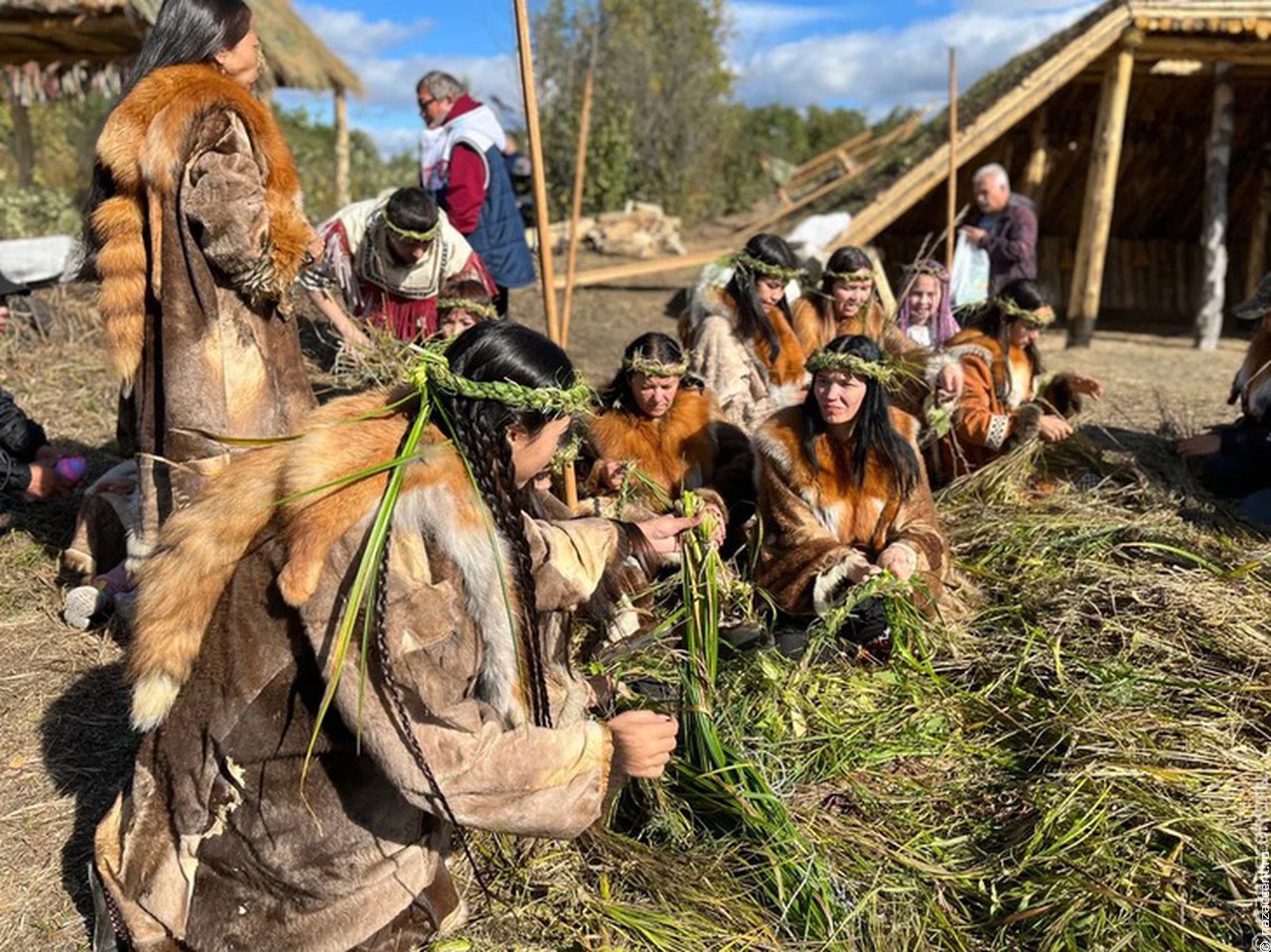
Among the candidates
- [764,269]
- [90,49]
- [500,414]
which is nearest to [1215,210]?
[764,269]

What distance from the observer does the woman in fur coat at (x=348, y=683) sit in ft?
6.54

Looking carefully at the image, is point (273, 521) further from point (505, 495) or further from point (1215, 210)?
point (1215, 210)

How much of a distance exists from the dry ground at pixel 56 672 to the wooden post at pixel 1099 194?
1629mm

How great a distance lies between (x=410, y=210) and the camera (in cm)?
480

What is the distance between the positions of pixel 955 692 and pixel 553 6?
571 inches

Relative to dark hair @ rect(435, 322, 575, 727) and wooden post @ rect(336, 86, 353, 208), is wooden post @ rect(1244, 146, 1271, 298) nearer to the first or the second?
wooden post @ rect(336, 86, 353, 208)

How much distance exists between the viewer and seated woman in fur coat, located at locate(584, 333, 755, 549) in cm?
415

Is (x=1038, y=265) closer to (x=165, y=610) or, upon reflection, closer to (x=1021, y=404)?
(x=1021, y=404)

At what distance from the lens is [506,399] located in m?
2.07

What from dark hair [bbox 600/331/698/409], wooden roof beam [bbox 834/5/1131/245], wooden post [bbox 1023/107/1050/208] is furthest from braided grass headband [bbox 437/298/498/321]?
wooden post [bbox 1023/107/1050/208]

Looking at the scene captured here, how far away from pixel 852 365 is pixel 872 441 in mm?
330

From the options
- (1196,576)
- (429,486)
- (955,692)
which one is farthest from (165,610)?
(1196,576)

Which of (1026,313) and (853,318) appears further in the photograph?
(853,318)

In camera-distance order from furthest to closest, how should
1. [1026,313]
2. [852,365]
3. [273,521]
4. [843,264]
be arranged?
[843,264]
[1026,313]
[852,365]
[273,521]
